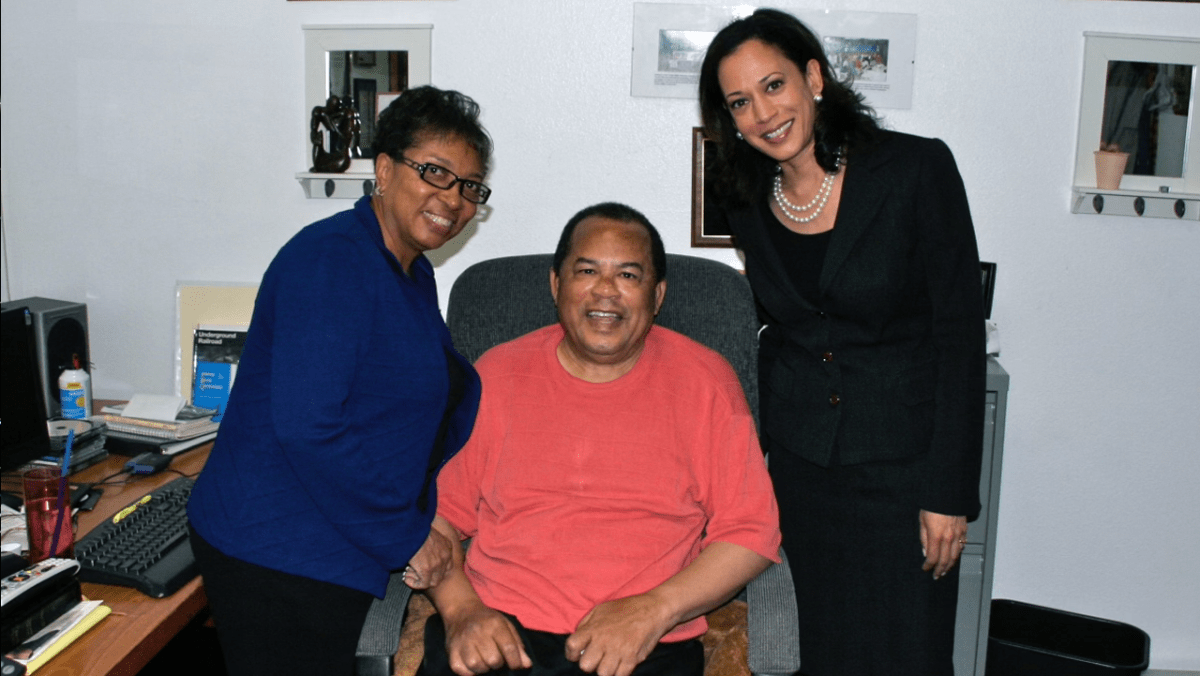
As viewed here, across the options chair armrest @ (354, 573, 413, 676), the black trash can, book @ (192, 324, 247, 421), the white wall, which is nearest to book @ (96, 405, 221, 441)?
book @ (192, 324, 247, 421)

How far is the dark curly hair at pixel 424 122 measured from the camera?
56.6 inches

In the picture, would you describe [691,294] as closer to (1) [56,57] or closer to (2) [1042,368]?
(2) [1042,368]

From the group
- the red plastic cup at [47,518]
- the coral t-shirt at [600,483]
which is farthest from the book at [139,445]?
the coral t-shirt at [600,483]

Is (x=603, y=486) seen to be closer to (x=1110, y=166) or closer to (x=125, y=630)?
(x=125, y=630)

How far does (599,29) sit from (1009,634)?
210cm

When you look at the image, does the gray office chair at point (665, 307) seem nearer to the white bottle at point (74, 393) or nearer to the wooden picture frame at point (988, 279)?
the wooden picture frame at point (988, 279)

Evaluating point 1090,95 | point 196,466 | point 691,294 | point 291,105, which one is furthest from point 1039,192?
point 196,466

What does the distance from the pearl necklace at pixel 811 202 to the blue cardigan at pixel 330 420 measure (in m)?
0.71

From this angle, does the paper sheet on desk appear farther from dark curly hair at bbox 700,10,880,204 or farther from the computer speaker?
dark curly hair at bbox 700,10,880,204

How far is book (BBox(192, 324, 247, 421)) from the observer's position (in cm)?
242

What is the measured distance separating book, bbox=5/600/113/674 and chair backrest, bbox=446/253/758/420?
810 millimetres

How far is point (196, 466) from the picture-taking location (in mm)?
2092

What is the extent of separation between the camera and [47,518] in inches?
58.9

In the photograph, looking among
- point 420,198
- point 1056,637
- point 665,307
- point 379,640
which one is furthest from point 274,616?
point 1056,637
